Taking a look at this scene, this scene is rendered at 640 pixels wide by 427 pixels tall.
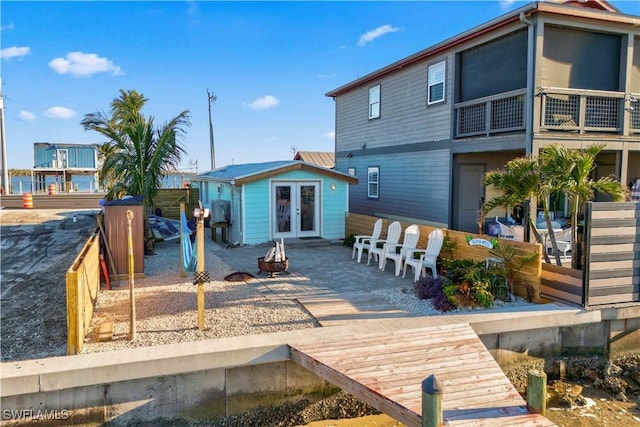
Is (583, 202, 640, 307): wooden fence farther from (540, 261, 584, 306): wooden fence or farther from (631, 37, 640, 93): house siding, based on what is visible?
(631, 37, 640, 93): house siding

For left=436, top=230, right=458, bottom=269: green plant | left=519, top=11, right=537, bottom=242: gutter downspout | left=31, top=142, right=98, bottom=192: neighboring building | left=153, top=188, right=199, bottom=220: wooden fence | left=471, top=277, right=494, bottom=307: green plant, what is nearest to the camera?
left=471, top=277, right=494, bottom=307: green plant

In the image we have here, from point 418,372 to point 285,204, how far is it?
29.1 ft

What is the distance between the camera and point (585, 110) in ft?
32.9

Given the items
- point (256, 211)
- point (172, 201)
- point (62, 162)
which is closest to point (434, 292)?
point (256, 211)

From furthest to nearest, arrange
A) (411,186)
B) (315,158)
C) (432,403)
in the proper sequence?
(315,158)
(411,186)
(432,403)

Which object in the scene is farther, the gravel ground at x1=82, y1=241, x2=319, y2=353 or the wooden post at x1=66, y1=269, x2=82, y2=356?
the gravel ground at x1=82, y1=241, x2=319, y2=353

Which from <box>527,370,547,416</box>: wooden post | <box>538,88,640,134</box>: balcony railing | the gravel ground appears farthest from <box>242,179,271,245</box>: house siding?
<box>527,370,547,416</box>: wooden post

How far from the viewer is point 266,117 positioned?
3862cm

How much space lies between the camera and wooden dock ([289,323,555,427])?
4.27m

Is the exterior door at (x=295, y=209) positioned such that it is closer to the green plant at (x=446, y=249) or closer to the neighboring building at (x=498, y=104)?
the neighboring building at (x=498, y=104)

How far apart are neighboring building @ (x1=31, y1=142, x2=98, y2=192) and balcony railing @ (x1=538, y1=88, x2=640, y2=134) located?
3416 cm

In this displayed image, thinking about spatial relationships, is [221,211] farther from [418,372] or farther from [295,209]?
[418,372]

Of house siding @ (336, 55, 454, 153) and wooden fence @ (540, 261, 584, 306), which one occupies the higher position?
house siding @ (336, 55, 454, 153)

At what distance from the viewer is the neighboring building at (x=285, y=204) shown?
12.8 meters
